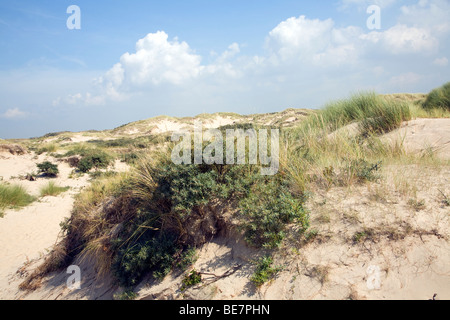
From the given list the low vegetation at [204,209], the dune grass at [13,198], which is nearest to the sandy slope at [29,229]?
the dune grass at [13,198]

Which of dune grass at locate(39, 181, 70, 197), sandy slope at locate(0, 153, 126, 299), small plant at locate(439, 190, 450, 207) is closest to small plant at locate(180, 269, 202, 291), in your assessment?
small plant at locate(439, 190, 450, 207)

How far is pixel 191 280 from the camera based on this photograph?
3381 millimetres

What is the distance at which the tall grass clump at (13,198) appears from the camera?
9531mm

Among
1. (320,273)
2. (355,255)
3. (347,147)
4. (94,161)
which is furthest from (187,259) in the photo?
(94,161)

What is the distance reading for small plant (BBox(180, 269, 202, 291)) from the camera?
11.0 feet

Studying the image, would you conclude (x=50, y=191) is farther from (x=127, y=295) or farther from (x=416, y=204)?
(x=416, y=204)

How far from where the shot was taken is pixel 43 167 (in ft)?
44.8

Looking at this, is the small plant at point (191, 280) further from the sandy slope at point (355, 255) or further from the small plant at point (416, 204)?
the small plant at point (416, 204)

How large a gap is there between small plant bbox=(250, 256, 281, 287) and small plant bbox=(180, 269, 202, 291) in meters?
0.73

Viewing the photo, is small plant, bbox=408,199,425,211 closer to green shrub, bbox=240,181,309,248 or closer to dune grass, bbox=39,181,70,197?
green shrub, bbox=240,181,309,248

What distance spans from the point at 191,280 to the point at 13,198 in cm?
982
